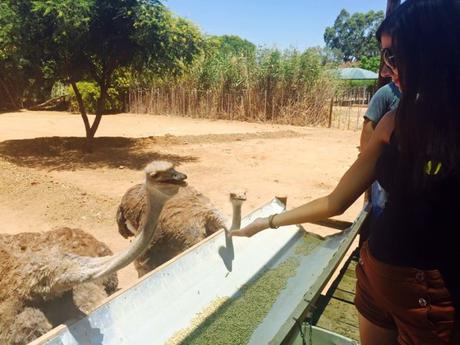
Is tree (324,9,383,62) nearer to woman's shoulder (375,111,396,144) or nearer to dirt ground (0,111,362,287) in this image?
dirt ground (0,111,362,287)

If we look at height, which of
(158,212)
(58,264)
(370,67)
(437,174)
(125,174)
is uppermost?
(370,67)

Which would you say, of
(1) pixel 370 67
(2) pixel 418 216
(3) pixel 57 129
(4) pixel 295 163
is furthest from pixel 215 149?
(1) pixel 370 67

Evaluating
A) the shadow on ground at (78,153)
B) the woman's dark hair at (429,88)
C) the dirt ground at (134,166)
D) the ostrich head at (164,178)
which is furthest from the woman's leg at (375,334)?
the shadow on ground at (78,153)

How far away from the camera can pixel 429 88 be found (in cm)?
101

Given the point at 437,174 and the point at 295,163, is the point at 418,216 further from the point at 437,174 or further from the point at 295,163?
the point at 295,163

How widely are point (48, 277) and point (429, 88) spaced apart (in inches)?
73.8

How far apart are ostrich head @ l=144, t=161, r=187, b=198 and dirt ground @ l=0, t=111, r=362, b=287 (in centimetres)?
212

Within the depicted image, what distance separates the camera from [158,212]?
196cm

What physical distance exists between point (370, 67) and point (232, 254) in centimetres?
3507

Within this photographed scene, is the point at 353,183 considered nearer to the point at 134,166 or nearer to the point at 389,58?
the point at 389,58

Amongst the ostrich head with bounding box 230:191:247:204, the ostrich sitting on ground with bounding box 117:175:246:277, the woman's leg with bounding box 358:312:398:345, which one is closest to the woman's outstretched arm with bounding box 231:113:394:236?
the woman's leg with bounding box 358:312:398:345

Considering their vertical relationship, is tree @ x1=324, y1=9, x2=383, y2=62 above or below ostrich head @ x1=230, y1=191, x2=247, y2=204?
above

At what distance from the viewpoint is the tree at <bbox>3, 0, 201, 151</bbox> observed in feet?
26.3

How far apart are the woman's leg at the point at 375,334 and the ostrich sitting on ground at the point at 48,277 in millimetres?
935
